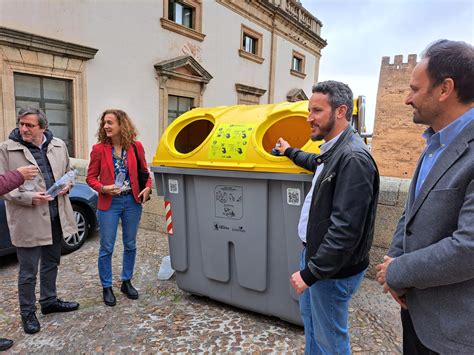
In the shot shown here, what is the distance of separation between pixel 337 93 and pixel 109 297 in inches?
100

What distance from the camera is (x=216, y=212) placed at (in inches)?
108

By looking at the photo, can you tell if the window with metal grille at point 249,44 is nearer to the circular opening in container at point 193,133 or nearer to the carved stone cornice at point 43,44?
the carved stone cornice at point 43,44

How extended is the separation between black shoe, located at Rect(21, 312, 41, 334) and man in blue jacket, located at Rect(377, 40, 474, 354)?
2548mm

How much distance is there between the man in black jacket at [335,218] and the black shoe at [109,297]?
1831mm

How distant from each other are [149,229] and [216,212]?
8.75 ft

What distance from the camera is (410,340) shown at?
1.37 meters

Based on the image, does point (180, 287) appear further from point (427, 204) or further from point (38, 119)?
point (427, 204)

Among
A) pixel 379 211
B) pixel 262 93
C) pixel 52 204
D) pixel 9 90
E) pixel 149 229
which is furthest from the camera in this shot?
pixel 262 93

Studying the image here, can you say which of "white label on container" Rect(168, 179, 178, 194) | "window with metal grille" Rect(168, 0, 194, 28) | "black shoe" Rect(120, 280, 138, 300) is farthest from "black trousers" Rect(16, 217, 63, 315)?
"window with metal grille" Rect(168, 0, 194, 28)

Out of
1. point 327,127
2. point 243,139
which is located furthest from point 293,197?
point 327,127

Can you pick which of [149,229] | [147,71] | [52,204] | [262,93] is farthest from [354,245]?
[262,93]

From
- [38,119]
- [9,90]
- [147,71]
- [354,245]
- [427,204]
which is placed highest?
[147,71]

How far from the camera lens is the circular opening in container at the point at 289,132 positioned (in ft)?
9.67

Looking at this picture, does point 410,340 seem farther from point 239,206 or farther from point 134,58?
point 134,58
